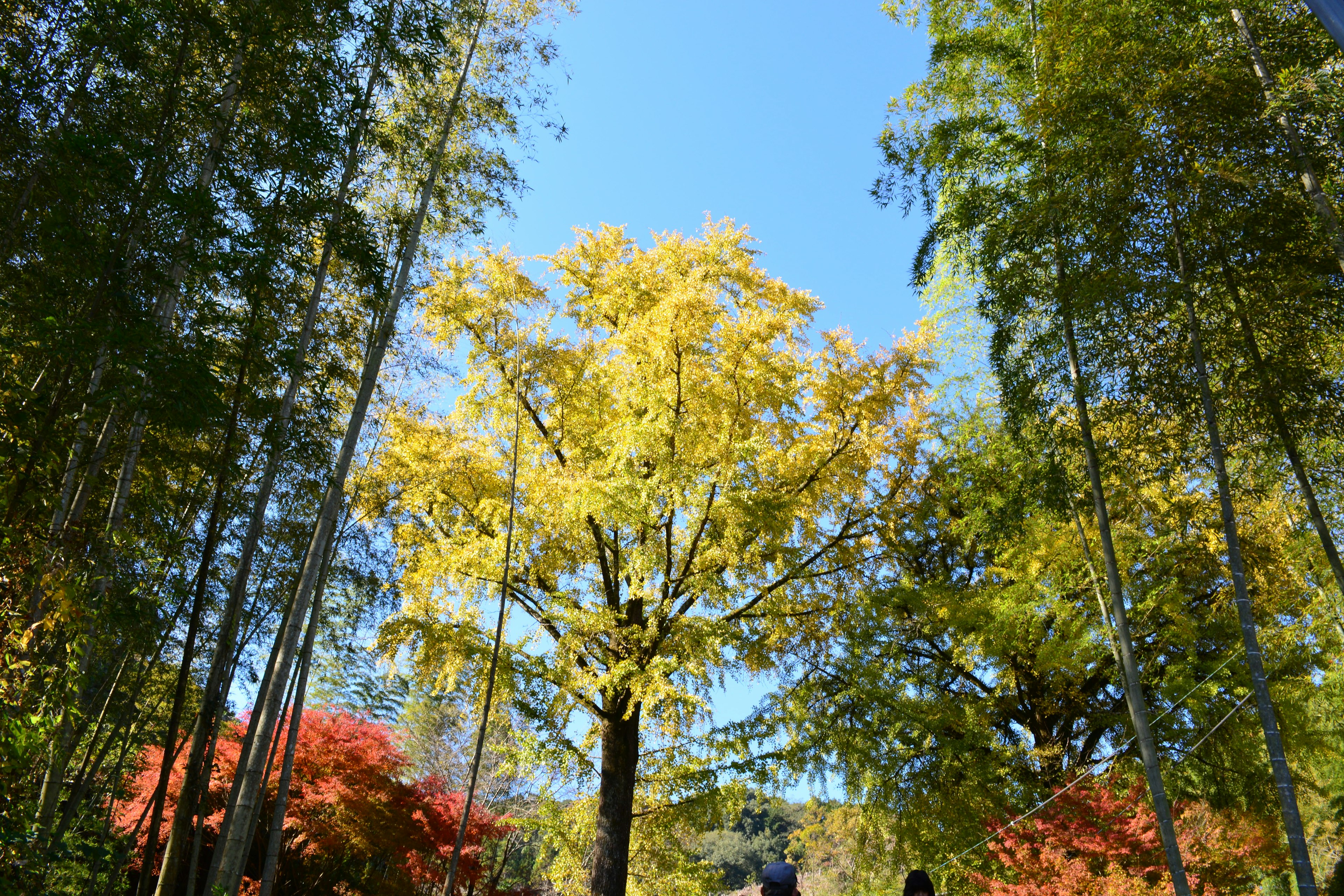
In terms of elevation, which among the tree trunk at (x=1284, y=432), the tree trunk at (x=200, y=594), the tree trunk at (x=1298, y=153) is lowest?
the tree trunk at (x=200, y=594)

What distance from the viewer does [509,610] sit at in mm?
7363

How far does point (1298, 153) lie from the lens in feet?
12.5

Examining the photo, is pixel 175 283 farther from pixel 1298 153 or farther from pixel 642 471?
pixel 1298 153

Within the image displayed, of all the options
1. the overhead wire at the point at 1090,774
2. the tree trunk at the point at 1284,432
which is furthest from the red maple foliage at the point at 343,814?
the tree trunk at the point at 1284,432

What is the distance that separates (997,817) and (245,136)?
8148 millimetres

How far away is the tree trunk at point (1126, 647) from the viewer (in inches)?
169

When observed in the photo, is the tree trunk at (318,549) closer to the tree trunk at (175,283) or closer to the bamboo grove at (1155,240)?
the tree trunk at (175,283)

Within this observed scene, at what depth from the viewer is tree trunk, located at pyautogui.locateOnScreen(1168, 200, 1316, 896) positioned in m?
3.62

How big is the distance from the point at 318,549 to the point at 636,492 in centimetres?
250

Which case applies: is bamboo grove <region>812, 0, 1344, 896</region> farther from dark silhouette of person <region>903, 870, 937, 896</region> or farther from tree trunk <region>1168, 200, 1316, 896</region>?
dark silhouette of person <region>903, 870, 937, 896</region>

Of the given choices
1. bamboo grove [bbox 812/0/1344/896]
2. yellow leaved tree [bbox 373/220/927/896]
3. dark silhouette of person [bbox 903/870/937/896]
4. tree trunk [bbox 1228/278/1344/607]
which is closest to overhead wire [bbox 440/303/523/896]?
yellow leaved tree [bbox 373/220/927/896]

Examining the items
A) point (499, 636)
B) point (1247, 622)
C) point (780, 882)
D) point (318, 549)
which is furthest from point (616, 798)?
point (1247, 622)

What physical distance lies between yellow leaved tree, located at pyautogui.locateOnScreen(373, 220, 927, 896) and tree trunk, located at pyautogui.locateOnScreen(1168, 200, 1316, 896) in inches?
115

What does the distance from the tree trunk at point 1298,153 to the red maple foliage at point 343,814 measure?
825 cm
